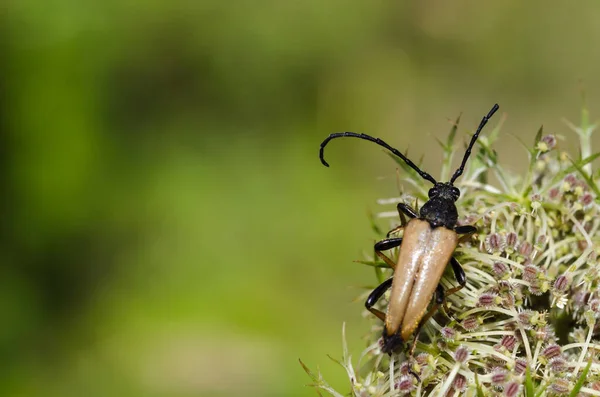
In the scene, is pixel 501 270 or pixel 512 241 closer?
pixel 501 270

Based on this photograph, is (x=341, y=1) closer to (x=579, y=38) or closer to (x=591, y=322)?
(x=579, y=38)

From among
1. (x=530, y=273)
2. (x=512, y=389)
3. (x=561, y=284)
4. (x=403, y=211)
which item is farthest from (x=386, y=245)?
(x=512, y=389)

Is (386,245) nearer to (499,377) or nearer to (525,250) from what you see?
(525,250)

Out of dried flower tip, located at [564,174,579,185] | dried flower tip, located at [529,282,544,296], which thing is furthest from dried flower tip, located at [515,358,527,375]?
dried flower tip, located at [564,174,579,185]

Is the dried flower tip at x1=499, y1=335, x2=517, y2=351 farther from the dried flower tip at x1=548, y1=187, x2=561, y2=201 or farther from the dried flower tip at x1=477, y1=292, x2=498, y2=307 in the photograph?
the dried flower tip at x1=548, y1=187, x2=561, y2=201

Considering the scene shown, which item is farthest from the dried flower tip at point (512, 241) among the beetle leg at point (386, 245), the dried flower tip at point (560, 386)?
the dried flower tip at point (560, 386)

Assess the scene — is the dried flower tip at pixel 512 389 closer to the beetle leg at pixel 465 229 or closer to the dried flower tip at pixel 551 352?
the dried flower tip at pixel 551 352
